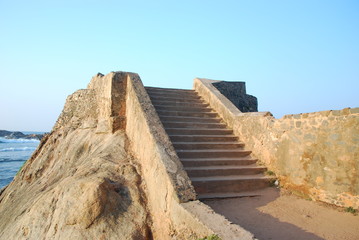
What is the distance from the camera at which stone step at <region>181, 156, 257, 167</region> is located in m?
4.76

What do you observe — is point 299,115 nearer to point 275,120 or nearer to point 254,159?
point 275,120

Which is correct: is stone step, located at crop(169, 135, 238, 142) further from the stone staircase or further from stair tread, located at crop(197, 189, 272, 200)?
stair tread, located at crop(197, 189, 272, 200)

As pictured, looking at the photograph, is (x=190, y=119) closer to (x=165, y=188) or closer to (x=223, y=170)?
(x=223, y=170)

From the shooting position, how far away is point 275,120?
5004 mm

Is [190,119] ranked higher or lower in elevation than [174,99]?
lower

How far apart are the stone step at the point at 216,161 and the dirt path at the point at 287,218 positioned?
83 centimetres

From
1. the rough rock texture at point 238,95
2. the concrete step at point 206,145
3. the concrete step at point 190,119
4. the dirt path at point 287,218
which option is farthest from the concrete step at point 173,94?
the dirt path at point 287,218

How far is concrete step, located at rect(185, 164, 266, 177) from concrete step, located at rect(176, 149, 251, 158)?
14.4 inches

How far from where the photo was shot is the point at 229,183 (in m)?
4.41

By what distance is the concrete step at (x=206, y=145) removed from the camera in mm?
5237

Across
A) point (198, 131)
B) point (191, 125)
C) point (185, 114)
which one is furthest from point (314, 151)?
point (185, 114)

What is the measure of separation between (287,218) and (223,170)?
139 cm

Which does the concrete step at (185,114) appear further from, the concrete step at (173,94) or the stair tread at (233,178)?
the stair tread at (233,178)

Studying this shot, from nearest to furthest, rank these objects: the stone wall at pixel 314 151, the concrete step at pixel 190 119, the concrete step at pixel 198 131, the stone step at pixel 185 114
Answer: the stone wall at pixel 314 151 < the concrete step at pixel 198 131 < the concrete step at pixel 190 119 < the stone step at pixel 185 114
